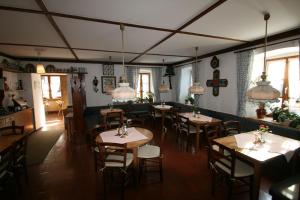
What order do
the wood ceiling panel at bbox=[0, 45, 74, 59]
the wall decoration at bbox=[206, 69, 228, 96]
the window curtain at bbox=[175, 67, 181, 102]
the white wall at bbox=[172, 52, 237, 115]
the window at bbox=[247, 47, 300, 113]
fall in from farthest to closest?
the window curtain at bbox=[175, 67, 181, 102]
the wall decoration at bbox=[206, 69, 228, 96]
the white wall at bbox=[172, 52, 237, 115]
the wood ceiling panel at bbox=[0, 45, 74, 59]
the window at bbox=[247, 47, 300, 113]

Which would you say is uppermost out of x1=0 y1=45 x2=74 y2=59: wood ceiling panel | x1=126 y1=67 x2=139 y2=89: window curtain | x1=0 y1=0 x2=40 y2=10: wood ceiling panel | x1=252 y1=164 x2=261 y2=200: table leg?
x1=0 y1=45 x2=74 y2=59: wood ceiling panel

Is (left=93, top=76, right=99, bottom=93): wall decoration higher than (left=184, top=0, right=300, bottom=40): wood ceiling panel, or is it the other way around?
(left=184, top=0, right=300, bottom=40): wood ceiling panel

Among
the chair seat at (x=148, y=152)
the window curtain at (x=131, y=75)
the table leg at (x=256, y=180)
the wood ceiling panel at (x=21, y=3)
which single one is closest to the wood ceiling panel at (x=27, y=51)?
the wood ceiling panel at (x=21, y=3)

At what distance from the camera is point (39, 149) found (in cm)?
380

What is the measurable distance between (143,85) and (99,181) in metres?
5.02

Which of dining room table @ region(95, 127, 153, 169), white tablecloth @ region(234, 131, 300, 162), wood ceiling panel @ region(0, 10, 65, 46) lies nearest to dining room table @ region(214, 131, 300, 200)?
white tablecloth @ region(234, 131, 300, 162)

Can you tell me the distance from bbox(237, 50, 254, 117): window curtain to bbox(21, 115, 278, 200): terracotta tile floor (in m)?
1.49

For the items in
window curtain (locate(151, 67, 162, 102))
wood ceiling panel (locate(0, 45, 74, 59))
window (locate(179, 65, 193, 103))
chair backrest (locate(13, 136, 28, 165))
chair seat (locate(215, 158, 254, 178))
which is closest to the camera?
chair seat (locate(215, 158, 254, 178))

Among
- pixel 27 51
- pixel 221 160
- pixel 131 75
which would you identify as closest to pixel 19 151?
pixel 27 51

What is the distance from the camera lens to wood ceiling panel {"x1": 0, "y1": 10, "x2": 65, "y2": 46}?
207 cm

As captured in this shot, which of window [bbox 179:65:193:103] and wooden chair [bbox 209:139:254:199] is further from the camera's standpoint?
window [bbox 179:65:193:103]

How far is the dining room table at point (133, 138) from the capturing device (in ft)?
7.53

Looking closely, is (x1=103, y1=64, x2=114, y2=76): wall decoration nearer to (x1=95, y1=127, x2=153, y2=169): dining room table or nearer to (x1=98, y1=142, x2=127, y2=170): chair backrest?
(x1=95, y1=127, x2=153, y2=169): dining room table

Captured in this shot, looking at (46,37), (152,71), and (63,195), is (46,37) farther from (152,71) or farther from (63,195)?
(152,71)
